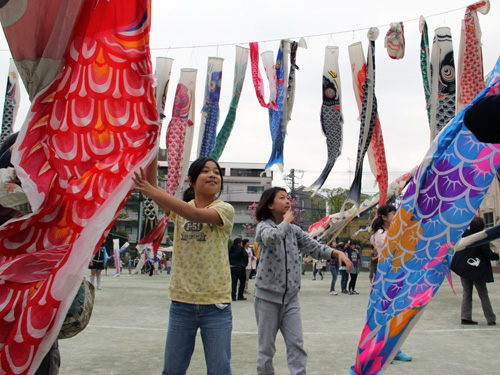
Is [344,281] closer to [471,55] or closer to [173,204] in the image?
[471,55]

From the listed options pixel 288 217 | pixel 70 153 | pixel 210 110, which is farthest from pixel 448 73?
pixel 70 153

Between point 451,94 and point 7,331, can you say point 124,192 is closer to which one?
point 7,331

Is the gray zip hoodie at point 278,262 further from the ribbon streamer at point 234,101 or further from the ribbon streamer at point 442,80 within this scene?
the ribbon streamer at point 234,101

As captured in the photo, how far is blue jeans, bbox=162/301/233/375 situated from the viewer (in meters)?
2.46

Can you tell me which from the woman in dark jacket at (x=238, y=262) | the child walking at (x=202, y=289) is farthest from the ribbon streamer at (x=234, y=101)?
the child walking at (x=202, y=289)

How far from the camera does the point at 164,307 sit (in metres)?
8.16

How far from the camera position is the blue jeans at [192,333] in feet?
8.08

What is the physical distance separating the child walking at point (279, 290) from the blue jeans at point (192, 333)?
87cm

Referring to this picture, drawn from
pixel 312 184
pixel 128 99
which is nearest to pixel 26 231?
pixel 128 99

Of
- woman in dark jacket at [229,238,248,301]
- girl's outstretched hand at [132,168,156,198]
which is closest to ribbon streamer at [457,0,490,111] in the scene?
woman in dark jacket at [229,238,248,301]

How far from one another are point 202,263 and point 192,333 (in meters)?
0.38

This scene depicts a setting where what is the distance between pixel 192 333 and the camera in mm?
2541

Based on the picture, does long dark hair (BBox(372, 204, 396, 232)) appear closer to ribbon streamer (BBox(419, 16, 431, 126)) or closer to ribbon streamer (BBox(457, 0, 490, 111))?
ribbon streamer (BBox(457, 0, 490, 111))

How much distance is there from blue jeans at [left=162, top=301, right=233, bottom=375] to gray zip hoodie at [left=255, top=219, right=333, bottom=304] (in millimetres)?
880
